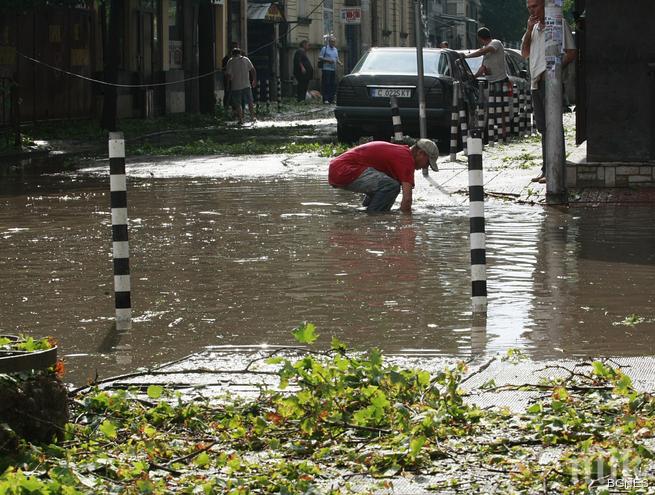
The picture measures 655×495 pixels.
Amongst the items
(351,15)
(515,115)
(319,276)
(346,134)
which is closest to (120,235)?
(319,276)

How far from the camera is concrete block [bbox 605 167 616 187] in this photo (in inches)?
625

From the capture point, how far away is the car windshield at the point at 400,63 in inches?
970

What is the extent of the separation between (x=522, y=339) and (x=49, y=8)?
26.5 meters

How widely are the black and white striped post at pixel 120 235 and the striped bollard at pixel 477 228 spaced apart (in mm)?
1932

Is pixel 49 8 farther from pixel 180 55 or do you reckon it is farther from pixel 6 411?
pixel 6 411

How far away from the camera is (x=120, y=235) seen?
8844 mm

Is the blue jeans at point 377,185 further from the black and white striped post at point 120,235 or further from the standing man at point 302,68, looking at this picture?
the standing man at point 302,68

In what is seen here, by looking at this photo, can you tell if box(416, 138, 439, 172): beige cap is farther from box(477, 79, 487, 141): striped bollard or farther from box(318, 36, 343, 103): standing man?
box(318, 36, 343, 103): standing man

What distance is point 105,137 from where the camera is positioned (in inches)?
1134

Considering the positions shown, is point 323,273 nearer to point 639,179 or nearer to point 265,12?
point 639,179

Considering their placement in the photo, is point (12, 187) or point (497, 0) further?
point (497, 0)

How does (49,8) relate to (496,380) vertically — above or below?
above

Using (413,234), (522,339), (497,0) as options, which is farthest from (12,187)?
(497,0)

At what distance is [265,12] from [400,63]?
29.2m
